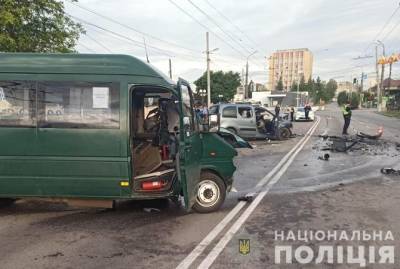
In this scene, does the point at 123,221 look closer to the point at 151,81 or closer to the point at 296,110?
the point at 151,81

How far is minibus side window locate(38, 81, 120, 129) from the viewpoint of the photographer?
263 inches

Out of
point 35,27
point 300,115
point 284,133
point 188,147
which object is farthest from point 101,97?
point 300,115

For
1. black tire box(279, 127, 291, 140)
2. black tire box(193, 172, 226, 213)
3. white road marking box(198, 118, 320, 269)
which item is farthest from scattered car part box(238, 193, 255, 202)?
black tire box(279, 127, 291, 140)

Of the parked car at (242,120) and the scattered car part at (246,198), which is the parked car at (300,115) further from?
the scattered car part at (246,198)

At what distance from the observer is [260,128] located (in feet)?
69.8

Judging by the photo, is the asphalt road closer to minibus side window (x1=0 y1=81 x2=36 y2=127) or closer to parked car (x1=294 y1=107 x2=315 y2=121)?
minibus side window (x1=0 y1=81 x2=36 y2=127)

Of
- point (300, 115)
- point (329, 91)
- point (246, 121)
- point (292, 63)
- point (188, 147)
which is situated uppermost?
point (292, 63)

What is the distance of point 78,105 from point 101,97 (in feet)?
1.19

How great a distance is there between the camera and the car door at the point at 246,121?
68.0 ft

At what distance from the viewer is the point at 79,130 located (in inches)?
262

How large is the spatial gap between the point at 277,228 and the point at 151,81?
2864 millimetres

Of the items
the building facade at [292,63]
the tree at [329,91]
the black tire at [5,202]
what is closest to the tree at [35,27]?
the black tire at [5,202]

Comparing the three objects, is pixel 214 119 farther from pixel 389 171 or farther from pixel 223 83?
pixel 223 83

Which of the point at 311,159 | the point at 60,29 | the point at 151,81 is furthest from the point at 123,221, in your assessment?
the point at 60,29
